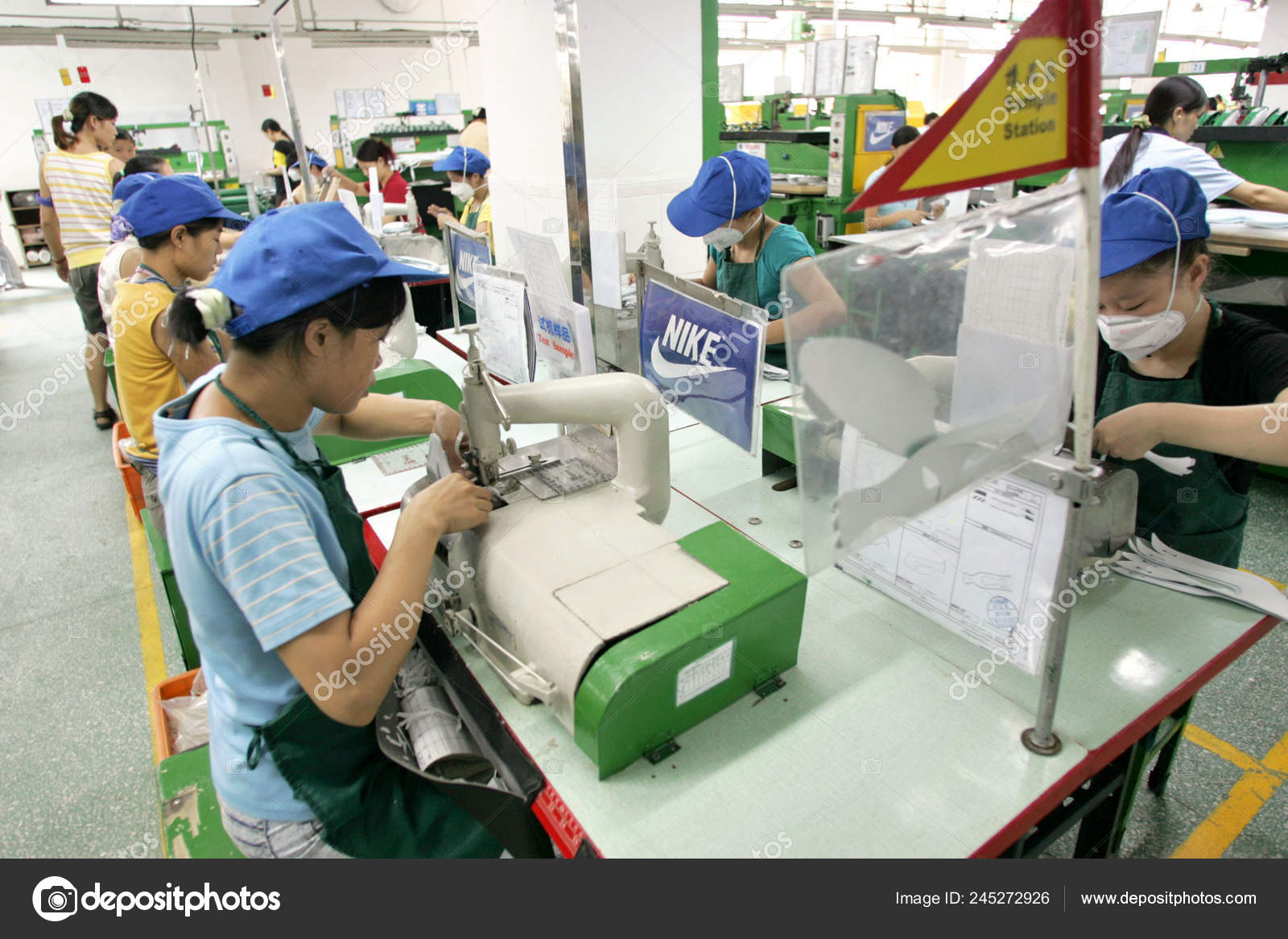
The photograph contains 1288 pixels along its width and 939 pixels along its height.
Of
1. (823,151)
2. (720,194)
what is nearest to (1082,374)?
(720,194)

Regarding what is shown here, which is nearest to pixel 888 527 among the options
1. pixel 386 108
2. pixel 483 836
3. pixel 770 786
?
pixel 770 786

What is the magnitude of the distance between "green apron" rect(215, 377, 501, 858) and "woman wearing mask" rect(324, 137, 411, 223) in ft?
17.2

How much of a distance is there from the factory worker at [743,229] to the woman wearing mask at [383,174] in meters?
4.15

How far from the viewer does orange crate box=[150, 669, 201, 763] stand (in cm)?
161

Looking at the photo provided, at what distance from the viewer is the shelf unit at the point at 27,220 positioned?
9.99 m

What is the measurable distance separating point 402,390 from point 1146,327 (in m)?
2.04

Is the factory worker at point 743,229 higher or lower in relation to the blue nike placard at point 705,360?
higher

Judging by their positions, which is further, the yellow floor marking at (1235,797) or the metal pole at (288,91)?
the metal pole at (288,91)

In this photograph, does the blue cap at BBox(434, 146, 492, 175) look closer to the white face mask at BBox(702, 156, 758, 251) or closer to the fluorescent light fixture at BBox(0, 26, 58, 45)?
the white face mask at BBox(702, 156, 758, 251)

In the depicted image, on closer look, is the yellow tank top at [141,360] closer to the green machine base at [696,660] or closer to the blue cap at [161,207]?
the blue cap at [161,207]

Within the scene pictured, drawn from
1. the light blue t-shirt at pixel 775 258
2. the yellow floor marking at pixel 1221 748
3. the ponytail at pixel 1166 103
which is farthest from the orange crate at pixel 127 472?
the ponytail at pixel 1166 103

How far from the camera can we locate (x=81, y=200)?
14.9 feet
